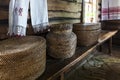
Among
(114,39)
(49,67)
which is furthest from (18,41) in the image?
(114,39)

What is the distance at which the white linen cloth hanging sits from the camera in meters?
1.92

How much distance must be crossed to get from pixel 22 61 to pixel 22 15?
0.79 metres

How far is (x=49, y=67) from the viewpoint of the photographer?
201 cm

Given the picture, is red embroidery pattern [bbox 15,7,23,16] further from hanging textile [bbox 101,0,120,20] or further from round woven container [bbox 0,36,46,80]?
hanging textile [bbox 101,0,120,20]

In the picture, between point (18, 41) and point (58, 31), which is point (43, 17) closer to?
point (58, 31)

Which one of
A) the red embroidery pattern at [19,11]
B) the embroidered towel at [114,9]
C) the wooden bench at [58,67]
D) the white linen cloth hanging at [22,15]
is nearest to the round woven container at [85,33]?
the wooden bench at [58,67]

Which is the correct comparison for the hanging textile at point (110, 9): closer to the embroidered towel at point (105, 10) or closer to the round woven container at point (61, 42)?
the embroidered towel at point (105, 10)

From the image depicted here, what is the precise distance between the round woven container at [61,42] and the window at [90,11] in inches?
86.9

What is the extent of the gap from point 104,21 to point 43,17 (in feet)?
11.9

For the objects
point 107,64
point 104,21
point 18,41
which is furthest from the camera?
point 104,21

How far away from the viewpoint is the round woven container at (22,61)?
1311 mm

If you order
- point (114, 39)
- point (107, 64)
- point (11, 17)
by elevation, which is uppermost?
point (11, 17)

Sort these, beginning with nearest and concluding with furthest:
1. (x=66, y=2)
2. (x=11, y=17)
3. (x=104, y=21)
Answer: (x=11, y=17) < (x=66, y=2) < (x=104, y=21)

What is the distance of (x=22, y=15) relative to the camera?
6.59 feet
